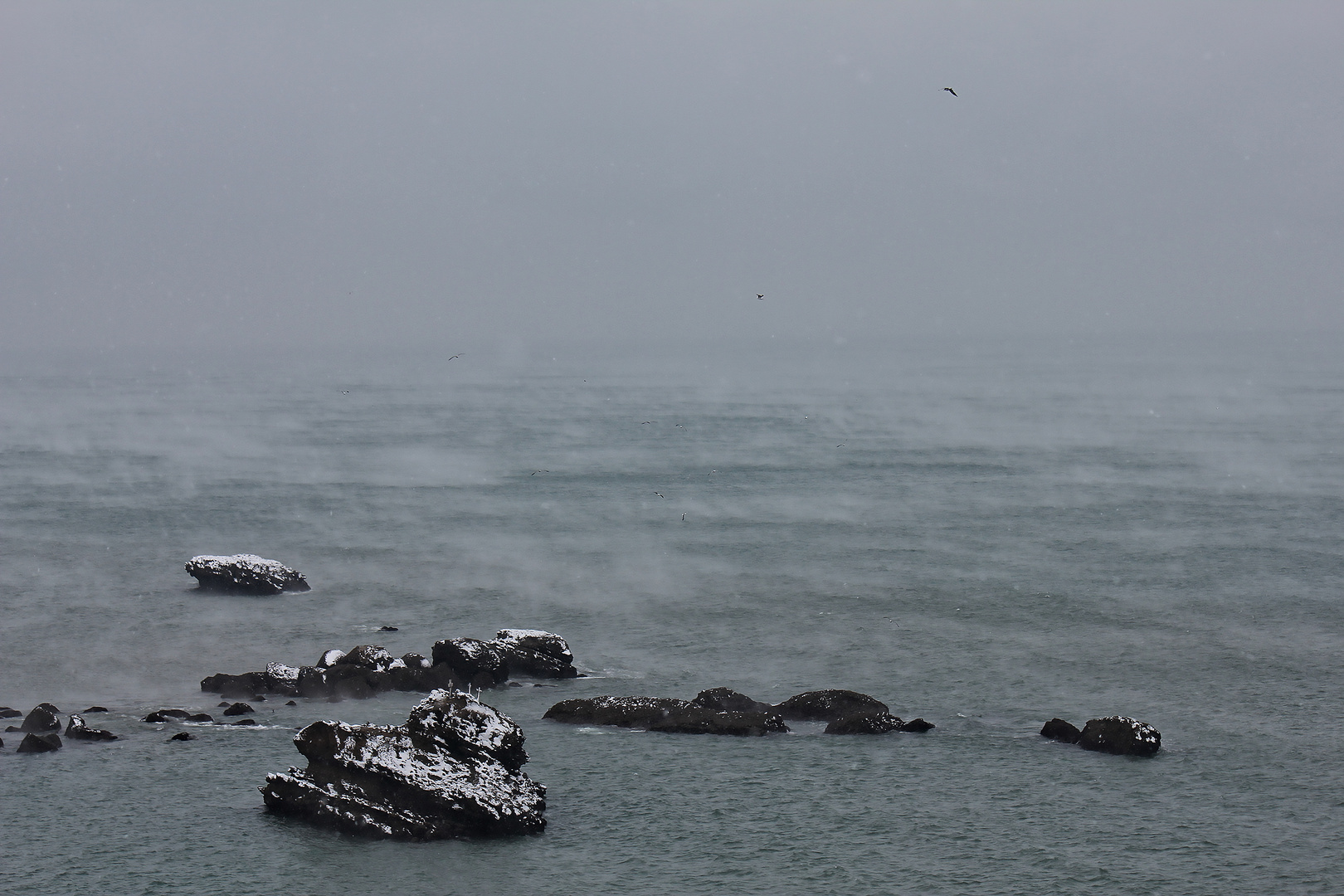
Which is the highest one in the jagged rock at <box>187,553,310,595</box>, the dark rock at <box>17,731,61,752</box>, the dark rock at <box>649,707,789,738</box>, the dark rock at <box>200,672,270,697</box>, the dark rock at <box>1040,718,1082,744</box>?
the dark rock at <box>1040,718,1082,744</box>

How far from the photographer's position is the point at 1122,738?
138 feet

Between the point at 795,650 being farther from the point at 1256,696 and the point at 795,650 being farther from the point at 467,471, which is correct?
the point at 467,471

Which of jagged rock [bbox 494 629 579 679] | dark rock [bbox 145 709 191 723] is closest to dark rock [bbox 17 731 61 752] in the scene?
dark rock [bbox 145 709 191 723]

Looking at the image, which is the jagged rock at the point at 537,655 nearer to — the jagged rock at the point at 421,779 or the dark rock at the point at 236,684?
the dark rock at the point at 236,684

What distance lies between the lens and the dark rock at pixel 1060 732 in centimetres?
4369

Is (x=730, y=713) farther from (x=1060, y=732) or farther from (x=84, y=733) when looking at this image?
(x=84, y=733)

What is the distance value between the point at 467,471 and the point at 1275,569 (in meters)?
81.8

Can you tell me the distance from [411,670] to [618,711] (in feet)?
31.0

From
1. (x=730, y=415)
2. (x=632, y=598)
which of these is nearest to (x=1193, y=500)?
(x=632, y=598)

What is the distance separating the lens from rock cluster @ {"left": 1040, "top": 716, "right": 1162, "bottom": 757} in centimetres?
4203

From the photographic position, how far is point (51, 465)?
433 ft

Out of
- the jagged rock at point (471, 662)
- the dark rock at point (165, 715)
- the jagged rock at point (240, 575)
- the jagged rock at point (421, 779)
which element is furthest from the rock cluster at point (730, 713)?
the jagged rock at point (240, 575)

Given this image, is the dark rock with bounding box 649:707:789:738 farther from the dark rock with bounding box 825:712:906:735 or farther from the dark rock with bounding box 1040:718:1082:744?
the dark rock with bounding box 1040:718:1082:744

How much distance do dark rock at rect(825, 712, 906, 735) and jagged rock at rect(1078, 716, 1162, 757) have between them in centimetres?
655
